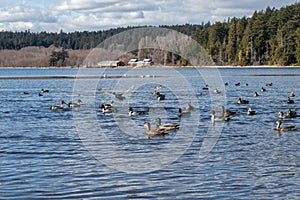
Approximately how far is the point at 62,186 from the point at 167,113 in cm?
1866

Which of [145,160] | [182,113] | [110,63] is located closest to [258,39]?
[110,63]

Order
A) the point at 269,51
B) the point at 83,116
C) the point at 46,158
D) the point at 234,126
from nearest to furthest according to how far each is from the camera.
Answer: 1. the point at 46,158
2. the point at 234,126
3. the point at 83,116
4. the point at 269,51

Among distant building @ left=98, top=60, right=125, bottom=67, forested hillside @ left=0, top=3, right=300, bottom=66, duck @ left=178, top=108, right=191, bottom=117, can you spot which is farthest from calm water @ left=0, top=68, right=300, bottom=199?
forested hillside @ left=0, top=3, right=300, bottom=66

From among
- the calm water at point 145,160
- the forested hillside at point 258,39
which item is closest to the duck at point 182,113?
the calm water at point 145,160

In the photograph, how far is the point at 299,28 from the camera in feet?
389

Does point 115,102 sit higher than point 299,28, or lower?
lower

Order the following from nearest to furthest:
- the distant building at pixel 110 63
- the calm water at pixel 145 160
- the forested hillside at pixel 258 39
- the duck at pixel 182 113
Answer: the calm water at pixel 145 160 → the duck at pixel 182 113 → the distant building at pixel 110 63 → the forested hillside at pixel 258 39

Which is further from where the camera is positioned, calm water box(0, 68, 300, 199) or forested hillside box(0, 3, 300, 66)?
forested hillside box(0, 3, 300, 66)

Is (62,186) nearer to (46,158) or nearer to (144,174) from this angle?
(144,174)

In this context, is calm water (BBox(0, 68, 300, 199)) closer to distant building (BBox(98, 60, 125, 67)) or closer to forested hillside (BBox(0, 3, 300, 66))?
distant building (BBox(98, 60, 125, 67))

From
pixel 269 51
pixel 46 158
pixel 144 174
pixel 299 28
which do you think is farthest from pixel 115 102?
pixel 269 51

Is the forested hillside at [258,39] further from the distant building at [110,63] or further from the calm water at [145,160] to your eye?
the calm water at [145,160]

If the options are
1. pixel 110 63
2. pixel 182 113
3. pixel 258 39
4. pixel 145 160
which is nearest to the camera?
pixel 145 160

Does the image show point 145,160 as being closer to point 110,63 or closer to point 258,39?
point 110,63
